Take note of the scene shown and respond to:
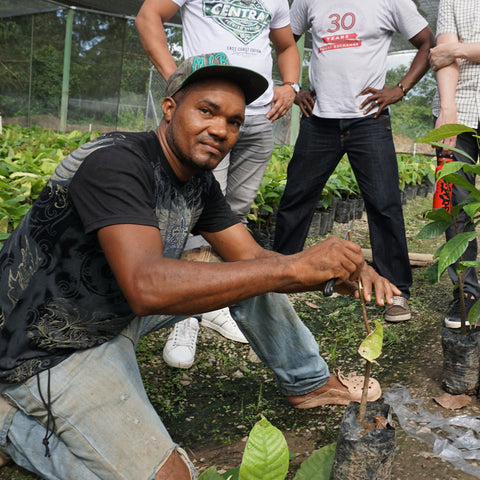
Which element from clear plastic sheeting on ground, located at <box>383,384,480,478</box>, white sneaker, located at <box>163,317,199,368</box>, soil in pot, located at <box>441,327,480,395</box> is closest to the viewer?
clear plastic sheeting on ground, located at <box>383,384,480,478</box>

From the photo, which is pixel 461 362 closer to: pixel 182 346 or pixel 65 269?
pixel 182 346

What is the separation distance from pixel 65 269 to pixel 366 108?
1995mm

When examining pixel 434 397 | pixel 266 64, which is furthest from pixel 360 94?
pixel 434 397

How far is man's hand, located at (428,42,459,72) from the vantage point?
248 cm

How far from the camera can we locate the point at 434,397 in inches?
81.1

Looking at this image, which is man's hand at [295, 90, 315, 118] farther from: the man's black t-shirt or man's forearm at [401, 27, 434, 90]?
the man's black t-shirt

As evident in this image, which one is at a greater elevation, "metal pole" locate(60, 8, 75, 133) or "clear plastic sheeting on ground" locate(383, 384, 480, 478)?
"metal pole" locate(60, 8, 75, 133)

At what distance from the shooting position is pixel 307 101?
3.07 meters

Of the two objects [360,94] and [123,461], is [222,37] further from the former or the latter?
[123,461]

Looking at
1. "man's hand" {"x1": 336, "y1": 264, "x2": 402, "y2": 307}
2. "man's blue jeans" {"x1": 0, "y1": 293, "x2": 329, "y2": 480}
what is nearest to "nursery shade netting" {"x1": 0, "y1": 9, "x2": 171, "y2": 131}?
"man's blue jeans" {"x1": 0, "y1": 293, "x2": 329, "y2": 480}

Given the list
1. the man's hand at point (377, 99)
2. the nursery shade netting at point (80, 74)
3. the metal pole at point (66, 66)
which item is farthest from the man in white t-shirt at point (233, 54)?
the nursery shade netting at point (80, 74)

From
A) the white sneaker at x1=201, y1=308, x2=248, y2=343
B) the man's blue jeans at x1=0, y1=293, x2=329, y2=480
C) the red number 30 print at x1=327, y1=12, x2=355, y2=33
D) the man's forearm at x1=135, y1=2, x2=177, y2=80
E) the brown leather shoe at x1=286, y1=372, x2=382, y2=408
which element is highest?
the red number 30 print at x1=327, y1=12, x2=355, y2=33

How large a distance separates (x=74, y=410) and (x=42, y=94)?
413 inches

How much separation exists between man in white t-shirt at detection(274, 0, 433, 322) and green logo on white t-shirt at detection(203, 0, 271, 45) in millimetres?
468
